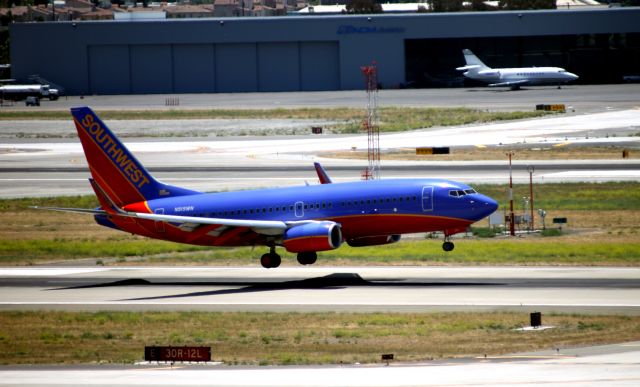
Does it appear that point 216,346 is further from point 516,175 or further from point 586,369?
point 516,175

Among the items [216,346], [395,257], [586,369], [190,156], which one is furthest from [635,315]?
[190,156]

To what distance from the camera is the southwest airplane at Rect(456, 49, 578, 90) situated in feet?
587

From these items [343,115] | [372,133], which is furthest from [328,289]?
[343,115]

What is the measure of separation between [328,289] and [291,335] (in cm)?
1002

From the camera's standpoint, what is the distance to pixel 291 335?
39281 mm

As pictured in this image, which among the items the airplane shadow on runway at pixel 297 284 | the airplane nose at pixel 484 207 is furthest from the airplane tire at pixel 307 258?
the airplane nose at pixel 484 207

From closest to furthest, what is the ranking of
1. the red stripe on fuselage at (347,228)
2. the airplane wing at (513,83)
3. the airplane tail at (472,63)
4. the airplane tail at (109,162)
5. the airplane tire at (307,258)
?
the red stripe on fuselage at (347,228) → the airplane tail at (109,162) → the airplane tire at (307,258) → the airplane wing at (513,83) → the airplane tail at (472,63)

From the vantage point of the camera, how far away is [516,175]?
3388 inches

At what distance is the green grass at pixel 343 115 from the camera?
130625 millimetres

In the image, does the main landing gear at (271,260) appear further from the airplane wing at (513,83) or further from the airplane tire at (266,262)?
the airplane wing at (513,83)

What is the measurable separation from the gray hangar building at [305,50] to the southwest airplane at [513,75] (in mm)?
6821

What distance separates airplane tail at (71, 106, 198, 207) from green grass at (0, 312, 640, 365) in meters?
11.7

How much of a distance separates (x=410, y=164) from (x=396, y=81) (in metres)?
99.4

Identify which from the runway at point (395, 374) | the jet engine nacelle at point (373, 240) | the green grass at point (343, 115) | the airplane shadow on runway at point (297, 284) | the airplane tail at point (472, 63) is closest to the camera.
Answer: the runway at point (395, 374)
